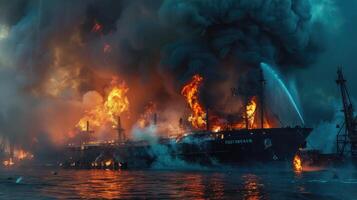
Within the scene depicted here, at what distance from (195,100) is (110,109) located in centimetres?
4047

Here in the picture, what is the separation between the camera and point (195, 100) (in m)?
106

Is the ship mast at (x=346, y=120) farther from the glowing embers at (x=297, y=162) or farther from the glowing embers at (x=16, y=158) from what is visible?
the glowing embers at (x=16, y=158)

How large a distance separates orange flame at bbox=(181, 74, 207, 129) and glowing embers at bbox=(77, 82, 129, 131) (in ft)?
97.7

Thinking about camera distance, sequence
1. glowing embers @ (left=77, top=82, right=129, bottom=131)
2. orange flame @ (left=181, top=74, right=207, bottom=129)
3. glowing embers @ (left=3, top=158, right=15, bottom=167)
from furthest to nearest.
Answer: glowing embers @ (left=3, top=158, right=15, bottom=167), glowing embers @ (left=77, top=82, right=129, bottom=131), orange flame @ (left=181, top=74, right=207, bottom=129)

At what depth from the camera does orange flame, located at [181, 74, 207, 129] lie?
103806mm

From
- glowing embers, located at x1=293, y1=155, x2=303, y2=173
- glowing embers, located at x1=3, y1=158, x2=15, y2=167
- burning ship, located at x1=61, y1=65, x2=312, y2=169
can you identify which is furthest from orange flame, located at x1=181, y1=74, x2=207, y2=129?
glowing embers, located at x1=3, y1=158, x2=15, y2=167

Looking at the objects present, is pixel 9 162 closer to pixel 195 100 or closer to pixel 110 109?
pixel 110 109

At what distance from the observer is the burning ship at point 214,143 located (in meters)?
90.1

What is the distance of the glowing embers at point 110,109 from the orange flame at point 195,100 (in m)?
29.8

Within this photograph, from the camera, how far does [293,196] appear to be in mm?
40562

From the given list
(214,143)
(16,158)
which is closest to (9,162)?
(16,158)

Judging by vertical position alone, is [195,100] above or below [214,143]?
above

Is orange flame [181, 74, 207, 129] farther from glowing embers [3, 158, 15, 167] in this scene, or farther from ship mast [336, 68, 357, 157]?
glowing embers [3, 158, 15, 167]

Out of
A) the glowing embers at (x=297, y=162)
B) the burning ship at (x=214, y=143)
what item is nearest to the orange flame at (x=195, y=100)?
the burning ship at (x=214, y=143)
